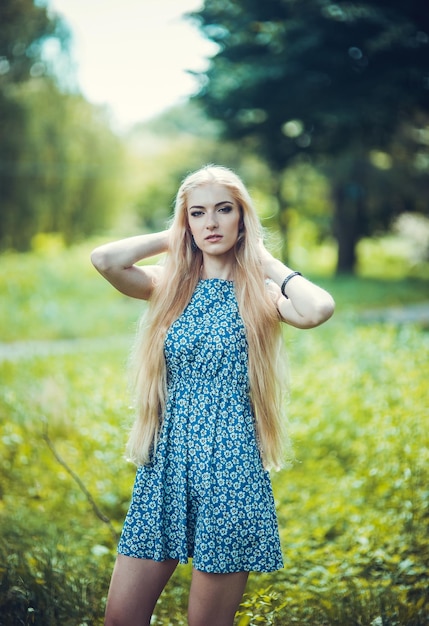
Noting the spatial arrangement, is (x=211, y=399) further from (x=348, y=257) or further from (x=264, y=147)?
(x=348, y=257)

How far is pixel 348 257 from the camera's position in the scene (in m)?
21.2

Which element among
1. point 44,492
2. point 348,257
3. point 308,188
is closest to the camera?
point 44,492

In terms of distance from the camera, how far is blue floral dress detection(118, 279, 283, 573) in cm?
248

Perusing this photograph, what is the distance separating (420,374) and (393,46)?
15.8 feet

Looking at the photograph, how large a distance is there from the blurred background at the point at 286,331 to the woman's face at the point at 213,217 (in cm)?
41

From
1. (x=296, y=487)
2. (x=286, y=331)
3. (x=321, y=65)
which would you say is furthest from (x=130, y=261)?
(x=321, y=65)

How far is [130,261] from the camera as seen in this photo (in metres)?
2.71

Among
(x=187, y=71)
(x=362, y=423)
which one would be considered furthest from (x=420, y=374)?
(x=187, y=71)

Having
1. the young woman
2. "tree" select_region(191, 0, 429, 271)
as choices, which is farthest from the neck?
"tree" select_region(191, 0, 429, 271)

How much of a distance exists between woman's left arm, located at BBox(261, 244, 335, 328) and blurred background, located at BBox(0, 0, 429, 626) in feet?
1.30

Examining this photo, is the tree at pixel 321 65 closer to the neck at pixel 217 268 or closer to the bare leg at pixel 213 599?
the neck at pixel 217 268

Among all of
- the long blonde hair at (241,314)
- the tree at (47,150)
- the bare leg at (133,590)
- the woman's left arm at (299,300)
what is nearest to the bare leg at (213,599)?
the bare leg at (133,590)

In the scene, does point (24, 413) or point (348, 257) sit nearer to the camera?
point (24, 413)

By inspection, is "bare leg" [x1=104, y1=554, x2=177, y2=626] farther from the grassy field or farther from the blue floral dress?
the grassy field
